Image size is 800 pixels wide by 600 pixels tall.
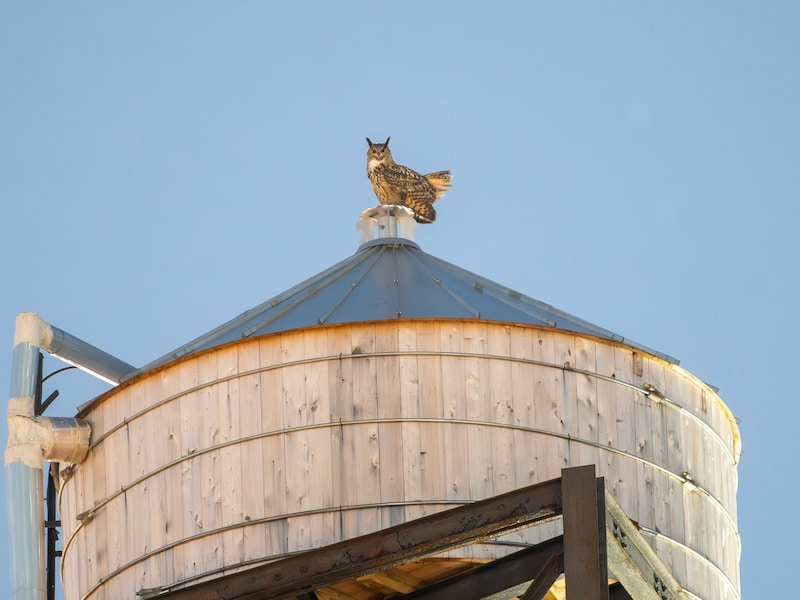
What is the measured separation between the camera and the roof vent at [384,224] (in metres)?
19.8

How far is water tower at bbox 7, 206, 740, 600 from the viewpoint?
16266 mm

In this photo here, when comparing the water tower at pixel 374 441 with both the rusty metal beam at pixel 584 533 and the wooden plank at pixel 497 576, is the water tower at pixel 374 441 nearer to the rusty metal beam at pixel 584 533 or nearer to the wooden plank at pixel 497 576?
the wooden plank at pixel 497 576

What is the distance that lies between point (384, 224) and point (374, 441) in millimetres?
4077

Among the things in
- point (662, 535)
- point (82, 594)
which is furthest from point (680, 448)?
point (82, 594)

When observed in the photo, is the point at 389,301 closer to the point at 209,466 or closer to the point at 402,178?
the point at 209,466

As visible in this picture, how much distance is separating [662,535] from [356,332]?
3.54m

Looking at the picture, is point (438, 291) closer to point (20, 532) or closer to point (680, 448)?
point (680, 448)

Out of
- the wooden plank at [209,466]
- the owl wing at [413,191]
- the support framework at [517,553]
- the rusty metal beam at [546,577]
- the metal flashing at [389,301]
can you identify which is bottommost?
the rusty metal beam at [546,577]

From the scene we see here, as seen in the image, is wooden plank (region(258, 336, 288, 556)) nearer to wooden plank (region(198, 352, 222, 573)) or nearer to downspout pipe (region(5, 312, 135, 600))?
wooden plank (region(198, 352, 222, 573))

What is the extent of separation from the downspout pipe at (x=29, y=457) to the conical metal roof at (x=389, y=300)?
3.91 ft

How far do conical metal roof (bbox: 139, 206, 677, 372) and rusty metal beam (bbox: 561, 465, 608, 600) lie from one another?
3.88m

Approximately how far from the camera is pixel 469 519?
14000 mm

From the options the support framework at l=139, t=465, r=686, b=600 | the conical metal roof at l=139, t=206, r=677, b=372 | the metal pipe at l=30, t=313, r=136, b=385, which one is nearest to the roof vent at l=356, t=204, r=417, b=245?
the conical metal roof at l=139, t=206, r=677, b=372

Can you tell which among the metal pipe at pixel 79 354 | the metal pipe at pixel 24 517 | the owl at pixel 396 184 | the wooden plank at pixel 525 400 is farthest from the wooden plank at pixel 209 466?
the owl at pixel 396 184
